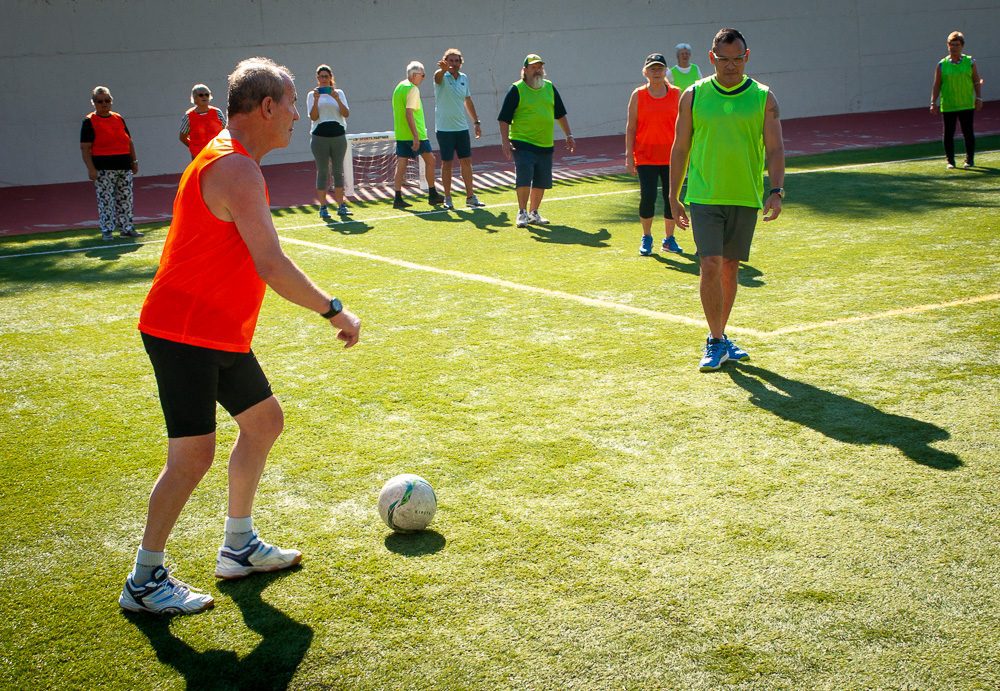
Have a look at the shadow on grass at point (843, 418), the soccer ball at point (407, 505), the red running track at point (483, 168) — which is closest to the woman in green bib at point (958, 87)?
the red running track at point (483, 168)

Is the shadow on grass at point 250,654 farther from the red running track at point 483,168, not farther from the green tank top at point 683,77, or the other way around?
the red running track at point 483,168

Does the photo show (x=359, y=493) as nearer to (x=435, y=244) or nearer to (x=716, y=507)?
(x=716, y=507)

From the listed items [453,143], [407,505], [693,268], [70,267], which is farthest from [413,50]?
[407,505]

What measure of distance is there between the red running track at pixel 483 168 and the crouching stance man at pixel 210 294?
12737 mm

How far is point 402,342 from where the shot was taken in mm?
7484

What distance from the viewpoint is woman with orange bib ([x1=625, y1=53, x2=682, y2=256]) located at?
10.3 metres

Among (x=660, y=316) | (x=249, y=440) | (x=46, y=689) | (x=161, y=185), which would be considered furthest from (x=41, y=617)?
(x=161, y=185)

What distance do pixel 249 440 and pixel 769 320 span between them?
4.88 m

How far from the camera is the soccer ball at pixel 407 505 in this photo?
13.7 feet

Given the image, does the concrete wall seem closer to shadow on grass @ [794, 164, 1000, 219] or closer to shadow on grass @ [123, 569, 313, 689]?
shadow on grass @ [794, 164, 1000, 219]

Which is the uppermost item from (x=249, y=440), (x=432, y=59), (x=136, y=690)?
(x=432, y=59)

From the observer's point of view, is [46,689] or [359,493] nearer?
[46,689]

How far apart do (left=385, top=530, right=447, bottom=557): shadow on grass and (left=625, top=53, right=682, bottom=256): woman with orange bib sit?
22.0 feet

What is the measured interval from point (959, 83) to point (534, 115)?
729cm
